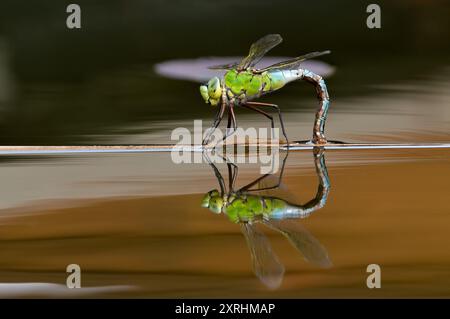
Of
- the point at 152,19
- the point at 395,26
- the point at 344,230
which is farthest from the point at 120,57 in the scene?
the point at 344,230

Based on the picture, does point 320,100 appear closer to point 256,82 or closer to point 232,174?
point 256,82

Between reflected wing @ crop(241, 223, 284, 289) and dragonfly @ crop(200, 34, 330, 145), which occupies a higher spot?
dragonfly @ crop(200, 34, 330, 145)

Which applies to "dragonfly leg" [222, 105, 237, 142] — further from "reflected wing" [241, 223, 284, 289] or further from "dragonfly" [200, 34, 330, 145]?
"reflected wing" [241, 223, 284, 289]

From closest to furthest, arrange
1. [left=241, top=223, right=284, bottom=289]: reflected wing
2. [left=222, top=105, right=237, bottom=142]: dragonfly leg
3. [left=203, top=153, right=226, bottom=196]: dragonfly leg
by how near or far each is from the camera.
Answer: [left=241, top=223, right=284, bottom=289]: reflected wing, [left=203, top=153, right=226, bottom=196]: dragonfly leg, [left=222, top=105, right=237, bottom=142]: dragonfly leg

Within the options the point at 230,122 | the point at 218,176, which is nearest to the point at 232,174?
the point at 218,176

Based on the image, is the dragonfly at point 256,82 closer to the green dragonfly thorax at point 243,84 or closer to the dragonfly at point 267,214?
the green dragonfly thorax at point 243,84

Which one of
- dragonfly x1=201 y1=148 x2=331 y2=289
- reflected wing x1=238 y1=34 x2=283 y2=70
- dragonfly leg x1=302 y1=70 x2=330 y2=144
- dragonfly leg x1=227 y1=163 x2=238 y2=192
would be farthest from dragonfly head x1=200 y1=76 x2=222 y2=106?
dragonfly x1=201 y1=148 x2=331 y2=289

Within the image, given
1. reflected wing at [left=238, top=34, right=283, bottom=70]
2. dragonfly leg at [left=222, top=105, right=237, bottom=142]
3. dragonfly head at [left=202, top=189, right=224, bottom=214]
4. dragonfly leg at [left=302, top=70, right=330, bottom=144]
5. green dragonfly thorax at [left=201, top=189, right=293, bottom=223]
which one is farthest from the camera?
dragonfly leg at [left=302, top=70, right=330, bottom=144]
